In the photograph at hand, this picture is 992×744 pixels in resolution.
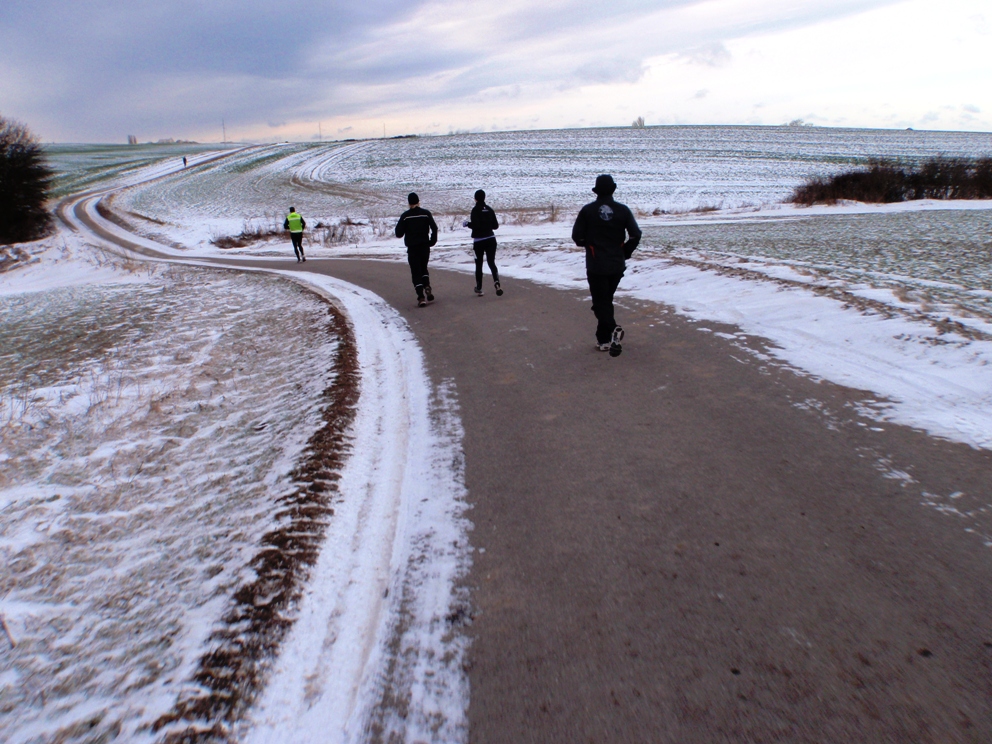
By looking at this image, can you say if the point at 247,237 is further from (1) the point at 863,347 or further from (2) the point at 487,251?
(1) the point at 863,347

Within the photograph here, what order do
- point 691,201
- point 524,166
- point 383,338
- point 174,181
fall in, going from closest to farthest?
1. point 383,338
2. point 691,201
3. point 524,166
4. point 174,181

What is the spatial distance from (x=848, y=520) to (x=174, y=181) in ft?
227

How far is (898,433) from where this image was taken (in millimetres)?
4102

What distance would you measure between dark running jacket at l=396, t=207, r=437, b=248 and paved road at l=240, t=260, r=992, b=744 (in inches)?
208

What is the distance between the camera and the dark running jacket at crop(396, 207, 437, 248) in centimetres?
973

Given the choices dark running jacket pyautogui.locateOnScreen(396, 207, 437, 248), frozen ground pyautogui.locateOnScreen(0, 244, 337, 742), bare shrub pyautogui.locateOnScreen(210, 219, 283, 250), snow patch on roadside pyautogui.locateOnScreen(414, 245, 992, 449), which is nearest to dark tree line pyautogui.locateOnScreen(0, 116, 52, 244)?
bare shrub pyautogui.locateOnScreen(210, 219, 283, 250)

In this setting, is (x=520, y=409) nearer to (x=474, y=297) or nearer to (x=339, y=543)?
(x=339, y=543)

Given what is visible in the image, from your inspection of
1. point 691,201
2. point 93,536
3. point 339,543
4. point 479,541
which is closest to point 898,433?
point 479,541

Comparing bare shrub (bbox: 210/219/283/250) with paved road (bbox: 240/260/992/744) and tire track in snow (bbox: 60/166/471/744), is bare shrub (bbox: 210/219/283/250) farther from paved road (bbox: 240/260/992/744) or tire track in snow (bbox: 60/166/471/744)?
paved road (bbox: 240/260/992/744)

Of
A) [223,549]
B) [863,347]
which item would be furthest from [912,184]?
[223,549]

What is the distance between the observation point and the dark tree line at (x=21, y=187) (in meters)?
34.8

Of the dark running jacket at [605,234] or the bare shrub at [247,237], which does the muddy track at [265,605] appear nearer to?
the dark running jacket at [605,234]

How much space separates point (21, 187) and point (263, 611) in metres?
45.3

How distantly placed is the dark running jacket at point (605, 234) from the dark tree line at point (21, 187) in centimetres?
4082
